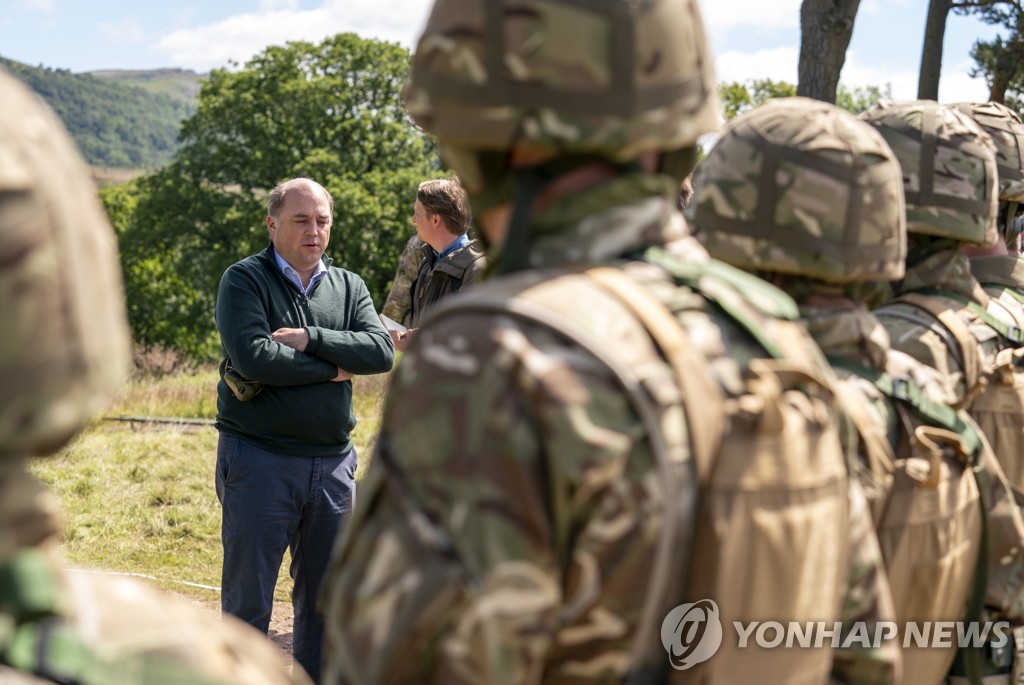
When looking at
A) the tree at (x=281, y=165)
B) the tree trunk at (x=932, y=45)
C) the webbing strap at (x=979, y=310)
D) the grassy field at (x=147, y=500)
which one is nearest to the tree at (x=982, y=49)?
the tree trunk at (x=932, y=45)

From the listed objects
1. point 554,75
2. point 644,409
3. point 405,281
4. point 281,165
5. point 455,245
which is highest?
point 554,75

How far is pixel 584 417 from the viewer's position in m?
1.58

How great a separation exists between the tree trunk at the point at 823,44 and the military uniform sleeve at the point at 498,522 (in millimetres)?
9954

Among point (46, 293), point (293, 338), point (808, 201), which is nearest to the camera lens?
point (46, 293)

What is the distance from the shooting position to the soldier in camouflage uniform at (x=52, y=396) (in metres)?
1.16

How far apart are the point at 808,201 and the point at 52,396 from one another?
1.96m

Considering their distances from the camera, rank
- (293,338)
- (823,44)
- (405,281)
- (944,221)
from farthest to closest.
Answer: (823,44)
(405,281)
(293,338)
(944,221)

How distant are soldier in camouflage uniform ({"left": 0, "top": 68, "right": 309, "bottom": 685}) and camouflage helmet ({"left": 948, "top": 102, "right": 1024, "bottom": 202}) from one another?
3999 mm

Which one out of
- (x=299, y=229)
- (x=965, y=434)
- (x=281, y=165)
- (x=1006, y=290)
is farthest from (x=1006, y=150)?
(x=281, y=165)

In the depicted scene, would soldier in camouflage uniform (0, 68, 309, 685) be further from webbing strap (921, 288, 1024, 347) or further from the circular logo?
webbing strap (921, 288, 1024, 347)

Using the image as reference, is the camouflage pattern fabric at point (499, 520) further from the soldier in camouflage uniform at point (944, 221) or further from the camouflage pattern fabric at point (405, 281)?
the camouflage pattern fabric at point (405, 281)

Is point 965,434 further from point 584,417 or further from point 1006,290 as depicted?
point 584,417

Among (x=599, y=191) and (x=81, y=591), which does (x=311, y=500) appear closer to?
(x=599, y=191)

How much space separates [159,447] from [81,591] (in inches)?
389
